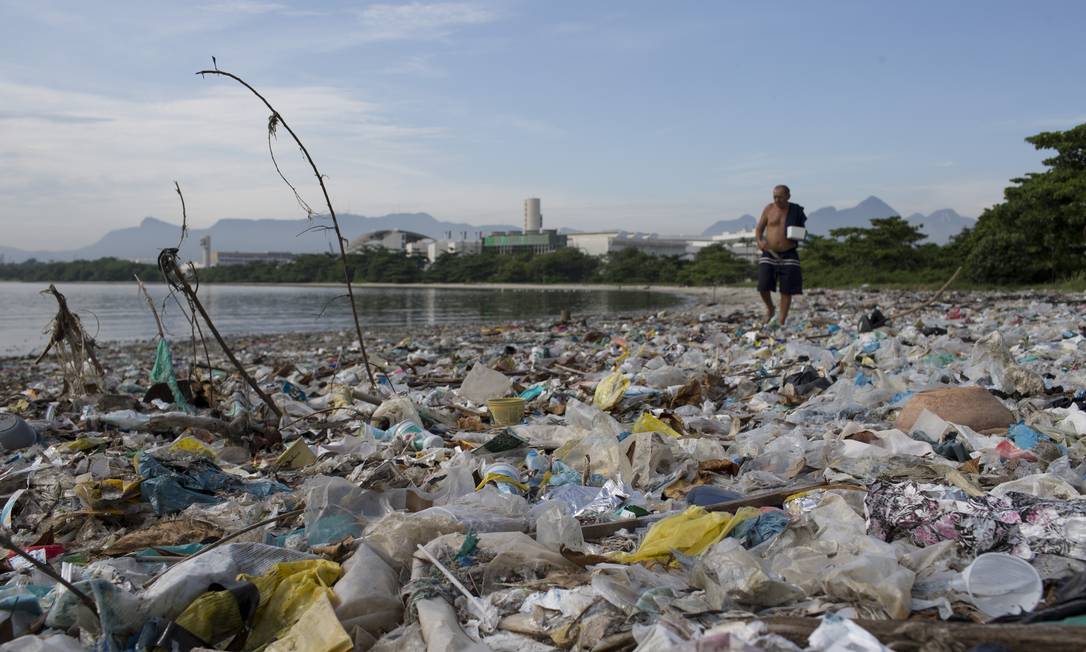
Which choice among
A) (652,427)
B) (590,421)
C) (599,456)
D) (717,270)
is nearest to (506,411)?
(590,421)

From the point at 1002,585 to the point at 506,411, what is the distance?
2.97 metres

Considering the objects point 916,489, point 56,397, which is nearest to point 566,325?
point 56,397

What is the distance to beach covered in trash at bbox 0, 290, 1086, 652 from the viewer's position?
1682mm

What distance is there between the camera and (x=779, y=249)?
8.40m

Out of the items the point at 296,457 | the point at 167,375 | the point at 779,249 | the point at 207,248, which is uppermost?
the point at 207,248

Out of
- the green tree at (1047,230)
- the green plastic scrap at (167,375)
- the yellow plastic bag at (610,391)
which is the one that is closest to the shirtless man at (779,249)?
the yellow plastic bag at (610,391)

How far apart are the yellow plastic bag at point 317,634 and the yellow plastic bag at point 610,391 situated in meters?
2.89

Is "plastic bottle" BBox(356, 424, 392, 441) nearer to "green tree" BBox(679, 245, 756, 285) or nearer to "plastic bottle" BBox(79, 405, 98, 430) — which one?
→ "plastic bottle" BBox(79, 405, 98, 430)

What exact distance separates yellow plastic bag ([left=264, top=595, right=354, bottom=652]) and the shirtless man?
7153mm

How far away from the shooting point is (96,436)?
424cm

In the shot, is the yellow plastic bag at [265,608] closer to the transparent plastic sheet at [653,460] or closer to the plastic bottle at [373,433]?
the transparent plastic sheet at [653,460]

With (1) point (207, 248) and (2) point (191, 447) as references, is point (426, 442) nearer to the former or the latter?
(2) point (191, 447)

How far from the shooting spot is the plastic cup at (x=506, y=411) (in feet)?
14.4

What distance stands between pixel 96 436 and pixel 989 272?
2207 cm
